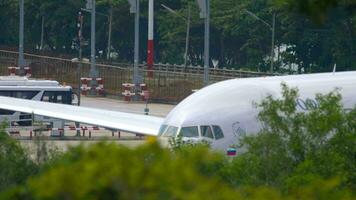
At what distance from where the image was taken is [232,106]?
34750mm

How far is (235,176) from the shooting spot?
22.3 metres

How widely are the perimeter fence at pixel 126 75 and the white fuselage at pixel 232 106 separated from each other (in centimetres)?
4238

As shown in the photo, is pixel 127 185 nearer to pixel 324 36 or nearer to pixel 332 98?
pixel 332 98

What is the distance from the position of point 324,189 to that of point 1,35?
108039 mm

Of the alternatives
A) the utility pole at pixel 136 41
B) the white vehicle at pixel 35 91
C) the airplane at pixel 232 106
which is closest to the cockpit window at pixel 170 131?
the airplane at pixel 232 106

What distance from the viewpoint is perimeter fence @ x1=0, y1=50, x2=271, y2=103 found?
3214 inches

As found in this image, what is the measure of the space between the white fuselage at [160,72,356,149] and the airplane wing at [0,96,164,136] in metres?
4.56

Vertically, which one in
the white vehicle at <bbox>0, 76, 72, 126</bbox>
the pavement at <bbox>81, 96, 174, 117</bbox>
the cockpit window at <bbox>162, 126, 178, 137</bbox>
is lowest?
the pavement at <bbox>81, 96, 174, 117</bbox>

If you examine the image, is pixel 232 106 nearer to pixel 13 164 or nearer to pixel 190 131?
pixel 190 131

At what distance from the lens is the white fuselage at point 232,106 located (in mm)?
34219

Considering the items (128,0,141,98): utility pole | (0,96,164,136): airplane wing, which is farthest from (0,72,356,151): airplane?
(128,0,141,98): utility pole

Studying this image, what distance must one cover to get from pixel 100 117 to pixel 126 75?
140 feet

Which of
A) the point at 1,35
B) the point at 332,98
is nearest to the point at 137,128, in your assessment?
the point at 332,98

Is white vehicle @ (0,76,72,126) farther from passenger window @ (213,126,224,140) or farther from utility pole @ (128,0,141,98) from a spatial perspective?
passenger window @ (213,126,224,140)
